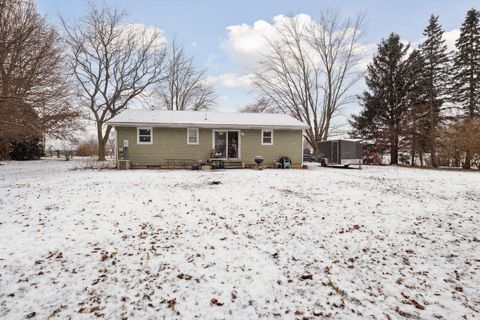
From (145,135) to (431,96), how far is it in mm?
22834

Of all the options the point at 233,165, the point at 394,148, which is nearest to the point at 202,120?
the point at 233,165

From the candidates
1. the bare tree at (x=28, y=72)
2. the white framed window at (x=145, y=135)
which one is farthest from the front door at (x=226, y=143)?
the bare tree at (x=28, y=72)

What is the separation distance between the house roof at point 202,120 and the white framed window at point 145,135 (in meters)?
0.46

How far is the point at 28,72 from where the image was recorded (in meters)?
10.6

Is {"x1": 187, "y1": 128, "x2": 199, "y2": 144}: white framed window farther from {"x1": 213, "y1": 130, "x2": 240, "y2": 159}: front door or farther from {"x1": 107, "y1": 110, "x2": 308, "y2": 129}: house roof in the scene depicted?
{"x1": 213, "y1": 130, "x2": 240, "y2": 159}: front door

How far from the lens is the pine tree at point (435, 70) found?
18962 millimetres

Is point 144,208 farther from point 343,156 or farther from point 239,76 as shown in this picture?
point 239,76

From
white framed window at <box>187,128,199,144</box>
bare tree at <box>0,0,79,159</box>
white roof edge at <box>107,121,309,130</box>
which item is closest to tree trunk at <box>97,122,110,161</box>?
bare tree at <box>0,0,79,159</box>

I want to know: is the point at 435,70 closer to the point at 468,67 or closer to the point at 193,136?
the point at 468,67

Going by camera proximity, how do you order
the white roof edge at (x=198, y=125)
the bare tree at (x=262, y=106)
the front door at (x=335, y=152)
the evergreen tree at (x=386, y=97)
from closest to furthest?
the white roof edge at (x=198, y=125) → the front door at (x=335, y=152) → the evergreen tree at (x=386, y=97) → the bare tree at (x=262, y=106)

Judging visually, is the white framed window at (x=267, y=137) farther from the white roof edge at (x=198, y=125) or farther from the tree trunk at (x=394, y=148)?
the tree trunk at (x=394, y=148)

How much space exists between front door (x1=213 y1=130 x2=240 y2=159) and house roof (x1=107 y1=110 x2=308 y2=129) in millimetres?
694

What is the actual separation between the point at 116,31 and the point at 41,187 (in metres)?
20.5

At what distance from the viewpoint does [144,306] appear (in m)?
2.63
